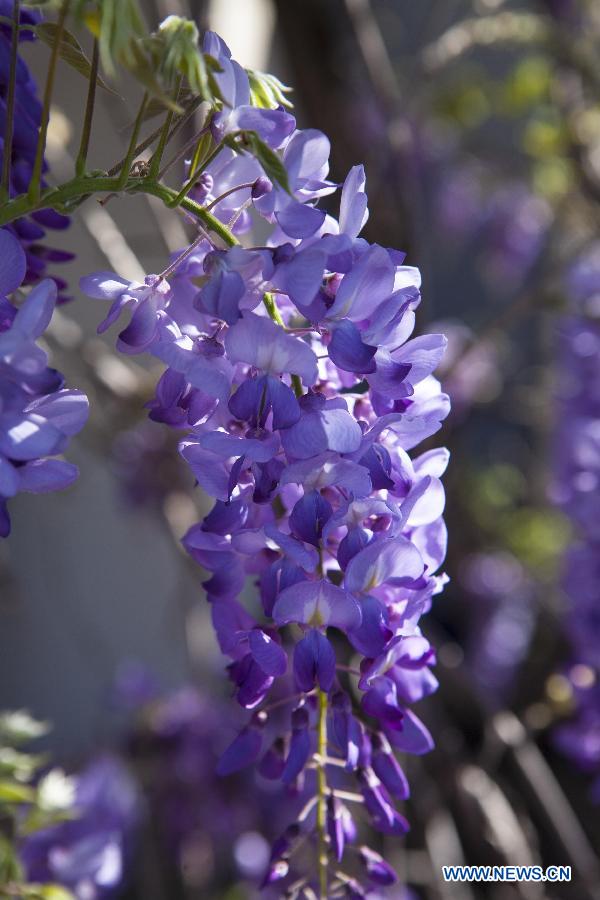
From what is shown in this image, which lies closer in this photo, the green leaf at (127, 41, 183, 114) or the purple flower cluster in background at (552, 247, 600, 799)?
the green leaf at (127, 41, 183, 114)

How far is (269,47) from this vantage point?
2459 mm

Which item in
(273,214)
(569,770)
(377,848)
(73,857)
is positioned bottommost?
(569,770)

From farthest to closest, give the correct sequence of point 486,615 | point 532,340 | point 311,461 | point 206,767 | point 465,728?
point 532,340, point 486,615, point 465,728, point 206,767, point 311,461

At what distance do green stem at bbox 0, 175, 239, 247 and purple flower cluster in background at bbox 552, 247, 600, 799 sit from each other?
103 cm

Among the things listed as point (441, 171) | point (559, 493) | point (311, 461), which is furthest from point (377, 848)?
point (441, 171)

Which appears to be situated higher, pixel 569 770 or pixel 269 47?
pixel 269 47

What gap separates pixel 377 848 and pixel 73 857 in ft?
2.27

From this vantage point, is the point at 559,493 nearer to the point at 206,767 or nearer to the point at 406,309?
the point at 206,767

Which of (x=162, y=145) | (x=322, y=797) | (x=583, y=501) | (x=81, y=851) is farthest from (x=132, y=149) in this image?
(x=583, y=501)

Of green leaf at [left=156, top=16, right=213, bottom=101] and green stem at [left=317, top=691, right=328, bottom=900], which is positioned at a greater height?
green leaf at [left=156, top=16, right=213, bottom=101]

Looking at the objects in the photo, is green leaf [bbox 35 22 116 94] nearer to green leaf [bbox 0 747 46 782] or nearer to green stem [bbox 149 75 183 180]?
green stem [bbox 149 75 183 180]

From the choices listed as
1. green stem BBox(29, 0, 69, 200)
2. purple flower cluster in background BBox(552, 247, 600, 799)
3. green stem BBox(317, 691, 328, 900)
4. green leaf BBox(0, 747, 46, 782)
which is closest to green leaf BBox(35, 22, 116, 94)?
green stem BBox(29, 0, 69, 200)

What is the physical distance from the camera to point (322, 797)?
2.30ft

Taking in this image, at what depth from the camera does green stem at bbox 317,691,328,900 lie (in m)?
0.67
